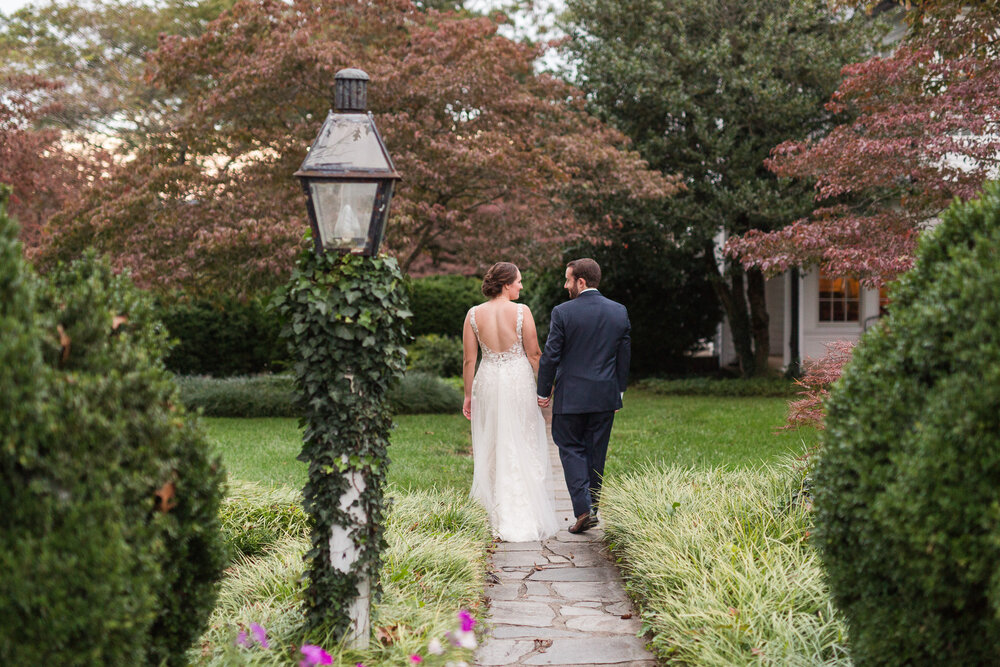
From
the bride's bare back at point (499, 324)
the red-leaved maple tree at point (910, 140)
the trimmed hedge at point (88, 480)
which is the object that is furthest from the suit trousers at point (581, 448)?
the trimmed hedge at point (88, 480)

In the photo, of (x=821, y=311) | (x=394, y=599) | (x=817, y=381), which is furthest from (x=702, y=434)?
(x=821, y=311)

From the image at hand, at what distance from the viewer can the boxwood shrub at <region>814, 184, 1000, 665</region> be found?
92.0 inches

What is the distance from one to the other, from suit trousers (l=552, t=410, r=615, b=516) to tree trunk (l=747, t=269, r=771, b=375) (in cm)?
1167

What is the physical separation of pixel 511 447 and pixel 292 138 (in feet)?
22.7

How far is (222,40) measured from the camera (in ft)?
36.9

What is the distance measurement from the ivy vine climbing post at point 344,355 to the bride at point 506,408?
2661 millimetres

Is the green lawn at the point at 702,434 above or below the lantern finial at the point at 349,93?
below

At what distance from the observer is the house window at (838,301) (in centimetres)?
1915

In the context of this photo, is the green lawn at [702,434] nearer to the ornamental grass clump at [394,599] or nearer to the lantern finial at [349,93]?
the ornamental grass clump at [394,599]

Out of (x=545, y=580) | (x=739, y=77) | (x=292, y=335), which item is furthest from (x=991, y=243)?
(x=739, y=77)

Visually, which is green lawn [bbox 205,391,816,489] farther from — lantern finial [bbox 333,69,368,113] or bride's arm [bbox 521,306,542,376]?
lantern finial [bbox 333,69,368,113]

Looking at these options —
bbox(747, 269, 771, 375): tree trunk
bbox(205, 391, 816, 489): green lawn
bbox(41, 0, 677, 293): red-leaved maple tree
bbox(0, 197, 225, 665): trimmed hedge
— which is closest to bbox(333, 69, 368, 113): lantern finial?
bbox(0, 197, 225, 665): trimmed hedge

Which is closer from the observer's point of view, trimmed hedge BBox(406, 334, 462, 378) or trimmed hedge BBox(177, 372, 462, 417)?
trimmed hedge BBox(177, 372, 462, 417)

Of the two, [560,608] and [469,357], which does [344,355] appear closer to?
[560,608]
